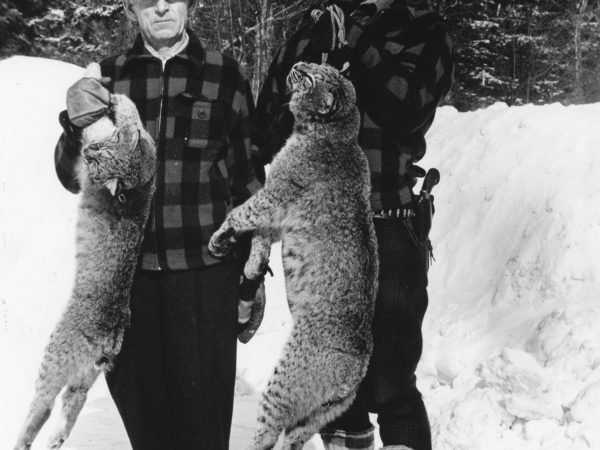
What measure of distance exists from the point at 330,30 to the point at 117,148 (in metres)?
0.88

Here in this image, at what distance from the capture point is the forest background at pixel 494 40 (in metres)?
19.8

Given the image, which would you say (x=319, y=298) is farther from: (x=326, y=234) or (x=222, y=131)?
(x=222, y=131)

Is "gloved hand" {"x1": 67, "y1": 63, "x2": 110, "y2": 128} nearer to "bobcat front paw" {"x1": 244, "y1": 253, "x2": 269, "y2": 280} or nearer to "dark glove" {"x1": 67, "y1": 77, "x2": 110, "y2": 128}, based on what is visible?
"dark glove" {"x1": 67, "y1": 77, "x2": 110, "y2": 128}

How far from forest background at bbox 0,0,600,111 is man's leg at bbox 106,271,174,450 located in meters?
16.7

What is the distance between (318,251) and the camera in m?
2.32

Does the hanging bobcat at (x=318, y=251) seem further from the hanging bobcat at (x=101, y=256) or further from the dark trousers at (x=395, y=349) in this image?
the hanging bobcat at (x=101, y=256)

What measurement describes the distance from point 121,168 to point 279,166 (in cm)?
59

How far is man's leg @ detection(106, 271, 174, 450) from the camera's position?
2682 millimetres

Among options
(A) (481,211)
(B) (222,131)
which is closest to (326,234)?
(B) (222,131)

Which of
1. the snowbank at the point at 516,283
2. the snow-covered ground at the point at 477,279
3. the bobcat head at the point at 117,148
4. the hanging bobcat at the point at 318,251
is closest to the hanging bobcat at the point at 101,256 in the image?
the bobcat head at the point at 117,148

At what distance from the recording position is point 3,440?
473cm

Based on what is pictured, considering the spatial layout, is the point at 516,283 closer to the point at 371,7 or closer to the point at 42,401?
the point at 371,7

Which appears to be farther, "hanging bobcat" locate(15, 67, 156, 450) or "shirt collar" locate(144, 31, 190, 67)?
"shirt collar" locate(144, 31, 190, 67)

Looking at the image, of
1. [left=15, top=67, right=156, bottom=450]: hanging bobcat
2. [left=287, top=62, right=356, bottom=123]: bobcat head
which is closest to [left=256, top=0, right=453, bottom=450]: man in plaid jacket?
[left=287, top=62, right=356, bottom=123]: bobcat head
